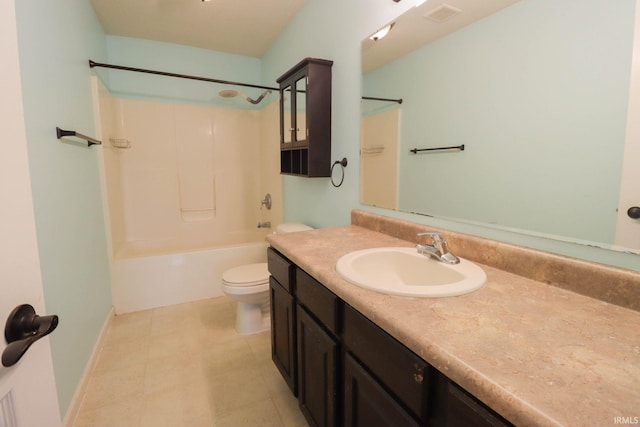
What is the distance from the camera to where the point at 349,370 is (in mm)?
912

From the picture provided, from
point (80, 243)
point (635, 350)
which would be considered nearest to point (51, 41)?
point (80, 243)

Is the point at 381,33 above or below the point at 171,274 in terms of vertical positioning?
above

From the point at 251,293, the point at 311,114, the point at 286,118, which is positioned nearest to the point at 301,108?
the point at 311,114

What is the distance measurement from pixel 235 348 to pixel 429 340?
1.72 metres

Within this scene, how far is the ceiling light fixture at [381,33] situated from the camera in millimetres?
1427

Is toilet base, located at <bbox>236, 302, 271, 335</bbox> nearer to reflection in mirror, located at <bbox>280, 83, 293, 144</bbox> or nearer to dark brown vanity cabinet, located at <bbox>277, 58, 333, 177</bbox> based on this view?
dark brown vanity cabinet, located at <bbox>277, 58, 333, 177</bbox>

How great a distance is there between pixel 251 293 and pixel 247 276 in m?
0.13

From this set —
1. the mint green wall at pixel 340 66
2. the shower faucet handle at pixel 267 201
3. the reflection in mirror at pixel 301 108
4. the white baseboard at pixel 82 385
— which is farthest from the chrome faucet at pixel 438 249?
the shower faucet handle at pixel 267 201

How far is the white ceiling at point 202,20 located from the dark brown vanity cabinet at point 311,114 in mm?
710

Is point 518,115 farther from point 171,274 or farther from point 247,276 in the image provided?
point 171,274

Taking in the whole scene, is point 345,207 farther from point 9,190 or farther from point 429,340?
point 9,190

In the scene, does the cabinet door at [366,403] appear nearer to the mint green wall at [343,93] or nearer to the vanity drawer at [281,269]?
the vanity drawer at [281,269]

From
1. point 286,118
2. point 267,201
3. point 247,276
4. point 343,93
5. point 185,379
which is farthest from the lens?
point 267,201

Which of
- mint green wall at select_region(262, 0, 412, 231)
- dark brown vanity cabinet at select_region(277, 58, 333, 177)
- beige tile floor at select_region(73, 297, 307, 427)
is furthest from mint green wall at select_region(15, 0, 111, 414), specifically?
mint green wall at select_region(262, 0, 412, 231)
